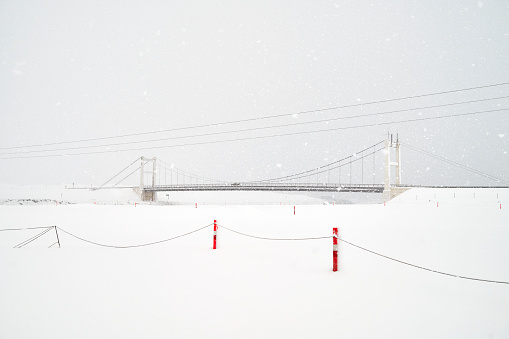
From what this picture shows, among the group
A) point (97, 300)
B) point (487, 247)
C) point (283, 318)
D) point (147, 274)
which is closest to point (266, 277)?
point (283, 318)

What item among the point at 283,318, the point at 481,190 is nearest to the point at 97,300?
the point at 283,318

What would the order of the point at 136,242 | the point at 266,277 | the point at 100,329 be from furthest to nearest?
1. the point at 136,242
2. the point at 266,277
3. the point at 100,329

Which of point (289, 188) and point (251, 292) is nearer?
point (251, 292)

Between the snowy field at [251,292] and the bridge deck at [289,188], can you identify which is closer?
the snowy field at [251,292]

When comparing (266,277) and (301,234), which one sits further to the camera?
(301,234)

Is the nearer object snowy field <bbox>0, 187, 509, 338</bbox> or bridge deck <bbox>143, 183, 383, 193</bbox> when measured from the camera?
snowy field <bbox>0, 187, 509, 338</bbox>

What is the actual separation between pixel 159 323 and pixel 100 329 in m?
0.75

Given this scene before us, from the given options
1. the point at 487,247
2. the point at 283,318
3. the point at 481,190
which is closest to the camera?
the point at 283,318

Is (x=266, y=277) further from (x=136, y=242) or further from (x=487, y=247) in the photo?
(x=487, y=247)

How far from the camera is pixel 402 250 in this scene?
966 centimetres

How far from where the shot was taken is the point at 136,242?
432 inches

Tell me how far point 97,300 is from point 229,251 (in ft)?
14.6

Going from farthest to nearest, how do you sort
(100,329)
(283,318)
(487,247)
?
(487,247)
(283,318)
(100,329)

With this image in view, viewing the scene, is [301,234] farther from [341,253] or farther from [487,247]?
[487,247]
